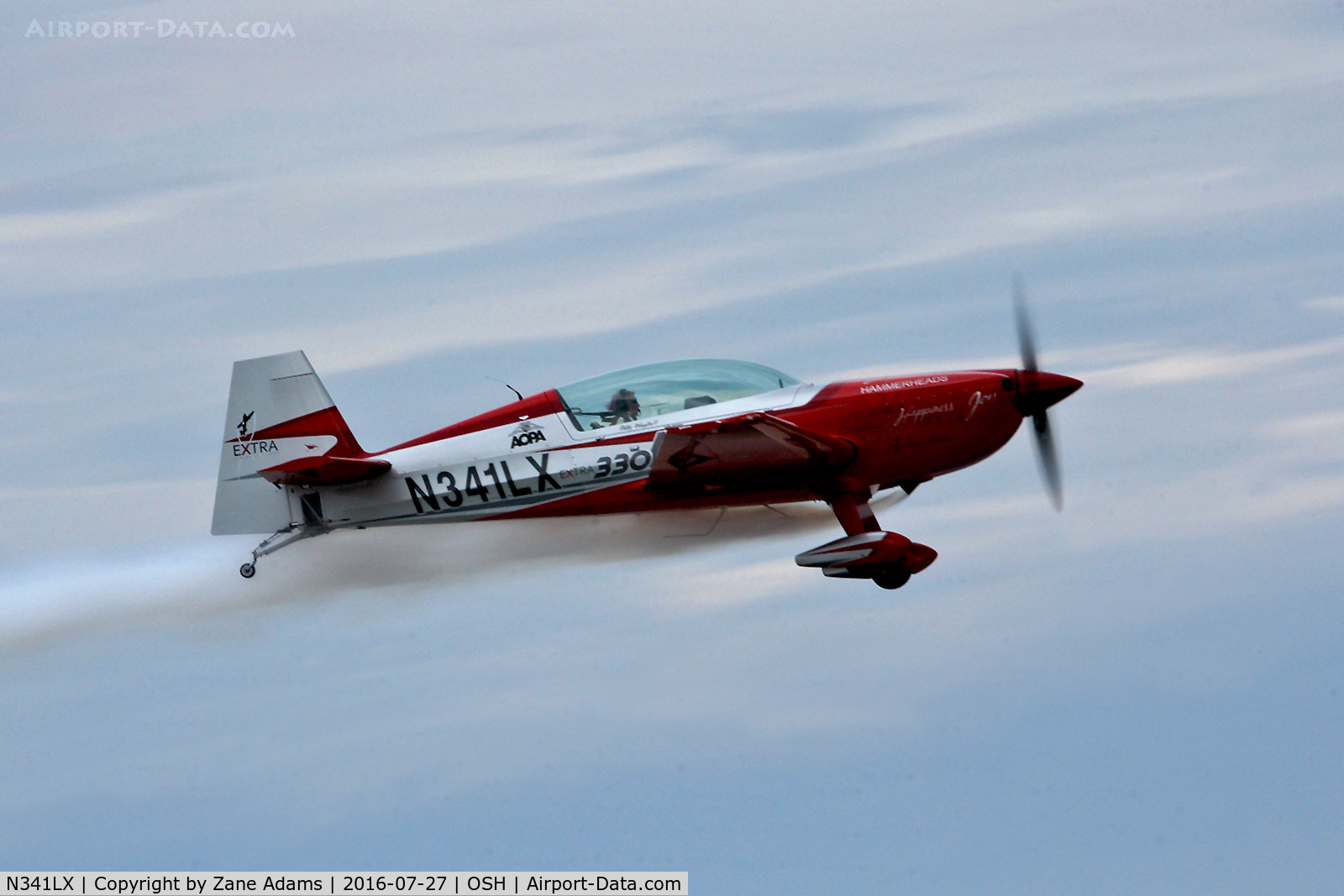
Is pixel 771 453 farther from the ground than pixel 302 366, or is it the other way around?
pixel 302 366

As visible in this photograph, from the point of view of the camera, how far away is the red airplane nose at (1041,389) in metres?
25.6

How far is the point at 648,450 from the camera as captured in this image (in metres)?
26.0

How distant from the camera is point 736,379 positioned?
26.0 m

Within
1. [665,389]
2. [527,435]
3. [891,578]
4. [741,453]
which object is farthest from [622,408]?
[891,578]

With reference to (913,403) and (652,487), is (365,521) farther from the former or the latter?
(913,403)

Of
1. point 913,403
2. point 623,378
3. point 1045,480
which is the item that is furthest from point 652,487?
point 1045,480

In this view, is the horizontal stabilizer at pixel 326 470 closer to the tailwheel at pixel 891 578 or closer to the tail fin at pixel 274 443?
the tail fin at pixel 274 443

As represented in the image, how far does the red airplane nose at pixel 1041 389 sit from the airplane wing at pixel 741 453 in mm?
2146

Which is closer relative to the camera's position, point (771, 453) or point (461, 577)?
point (771, 453)

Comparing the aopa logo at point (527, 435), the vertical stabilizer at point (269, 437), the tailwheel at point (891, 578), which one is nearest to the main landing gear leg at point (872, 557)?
the tailwheel at point (891, 578)

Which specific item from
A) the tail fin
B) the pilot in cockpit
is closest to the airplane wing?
the pilot in cockpit

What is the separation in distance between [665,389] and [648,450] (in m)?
0.79

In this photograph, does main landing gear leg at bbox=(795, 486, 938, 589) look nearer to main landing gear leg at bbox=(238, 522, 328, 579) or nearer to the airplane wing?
the airplane wing

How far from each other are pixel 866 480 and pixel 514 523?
4.50 metres
